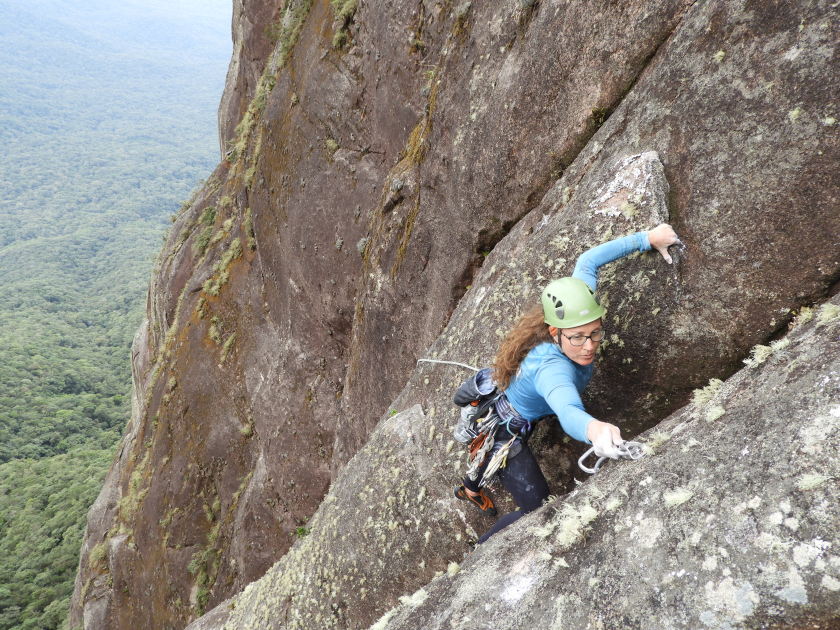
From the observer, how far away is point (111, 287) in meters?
161

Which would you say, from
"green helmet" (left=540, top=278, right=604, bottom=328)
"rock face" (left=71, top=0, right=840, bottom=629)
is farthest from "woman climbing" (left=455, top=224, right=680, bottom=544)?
"rock face" (left=71, top=0, right=840, bottom=629)

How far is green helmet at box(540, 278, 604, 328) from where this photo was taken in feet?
13.7

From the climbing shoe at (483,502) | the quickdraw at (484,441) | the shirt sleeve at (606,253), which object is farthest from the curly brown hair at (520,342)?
the climbing shoe at (483,502)

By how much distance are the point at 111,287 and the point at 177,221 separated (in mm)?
160641

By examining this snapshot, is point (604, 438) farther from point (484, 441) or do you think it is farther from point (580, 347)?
point (484, 441)

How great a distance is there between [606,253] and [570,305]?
1075 mm

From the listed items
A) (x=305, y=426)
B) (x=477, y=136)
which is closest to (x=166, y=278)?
(x=305, y=426)

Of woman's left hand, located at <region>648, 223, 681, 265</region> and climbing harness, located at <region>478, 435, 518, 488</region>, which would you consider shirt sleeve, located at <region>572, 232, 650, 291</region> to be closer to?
woman's left hand, located at <region>648, 223, 681, 265</region>

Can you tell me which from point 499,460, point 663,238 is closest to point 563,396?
point 499,460

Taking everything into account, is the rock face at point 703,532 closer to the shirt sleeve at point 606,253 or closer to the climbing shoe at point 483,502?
the climbing shoe at point 483,502

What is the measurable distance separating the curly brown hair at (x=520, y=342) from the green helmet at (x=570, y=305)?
16 cm

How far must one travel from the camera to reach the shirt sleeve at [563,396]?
145 inches

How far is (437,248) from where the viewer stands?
927cm

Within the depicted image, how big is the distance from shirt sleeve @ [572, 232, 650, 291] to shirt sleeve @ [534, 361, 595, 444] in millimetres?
1112
